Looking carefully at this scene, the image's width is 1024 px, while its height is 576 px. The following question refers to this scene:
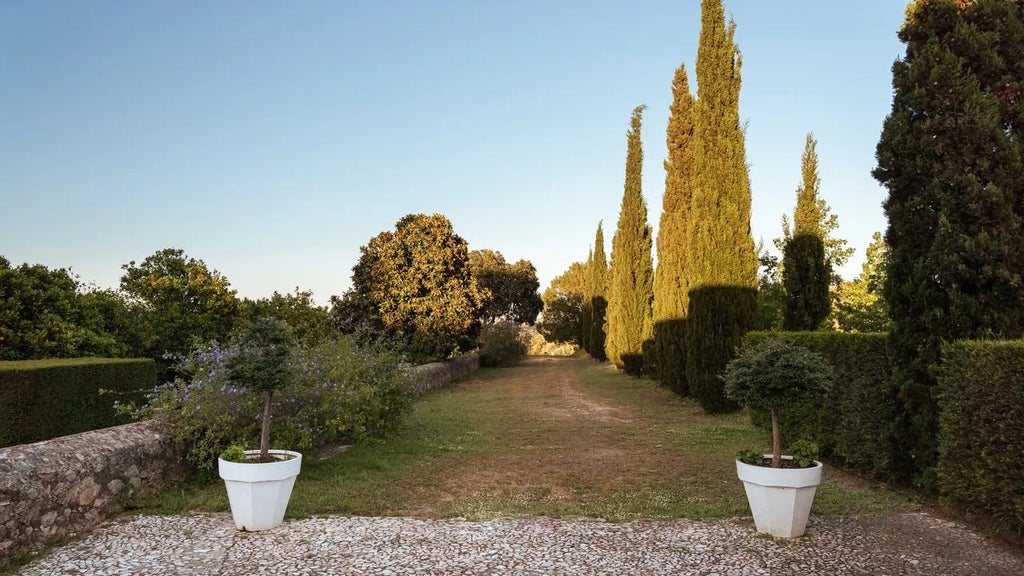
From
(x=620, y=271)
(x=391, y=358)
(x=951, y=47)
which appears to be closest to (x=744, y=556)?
(x=951, y=47)

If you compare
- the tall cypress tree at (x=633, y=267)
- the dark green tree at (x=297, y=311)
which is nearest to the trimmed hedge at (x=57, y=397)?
the dark green tree at (x=297, y=311)

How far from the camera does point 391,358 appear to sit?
995cm

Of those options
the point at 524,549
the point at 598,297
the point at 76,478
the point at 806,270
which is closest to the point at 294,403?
the point at 76,478

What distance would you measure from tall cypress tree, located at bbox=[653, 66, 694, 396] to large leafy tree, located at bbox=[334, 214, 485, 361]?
7.67m

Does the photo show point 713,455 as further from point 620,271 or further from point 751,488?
point 620,271

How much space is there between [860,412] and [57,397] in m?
9.14

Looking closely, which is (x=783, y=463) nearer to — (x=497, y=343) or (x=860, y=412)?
(x=860, y=412)

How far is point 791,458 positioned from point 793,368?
2.46 ft

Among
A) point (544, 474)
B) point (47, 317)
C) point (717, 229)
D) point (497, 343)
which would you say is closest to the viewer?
point (544, 474)

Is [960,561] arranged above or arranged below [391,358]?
below

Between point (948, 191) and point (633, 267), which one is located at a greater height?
point (633, 267)

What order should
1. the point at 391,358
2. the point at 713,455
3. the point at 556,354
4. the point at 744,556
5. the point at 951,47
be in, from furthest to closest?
the point at 556,354, the point at 391,358, the point at 713,455, the point at 951,47, the point at 744,556

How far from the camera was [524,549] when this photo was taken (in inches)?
169

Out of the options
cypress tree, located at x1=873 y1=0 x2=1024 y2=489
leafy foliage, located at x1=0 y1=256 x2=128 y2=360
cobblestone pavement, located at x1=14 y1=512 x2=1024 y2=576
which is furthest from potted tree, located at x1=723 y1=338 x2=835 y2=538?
leafy foliage, located at x1=0 y1=256 x2=128 y2=360
